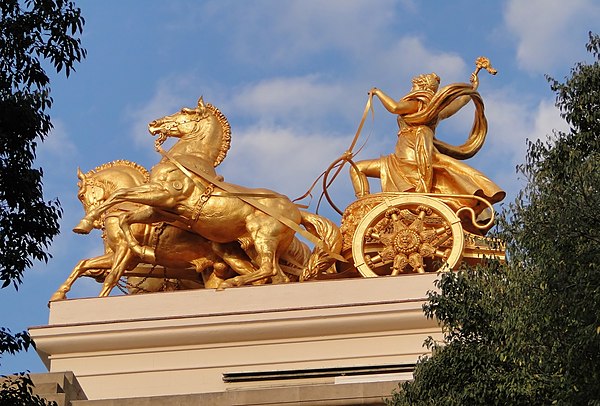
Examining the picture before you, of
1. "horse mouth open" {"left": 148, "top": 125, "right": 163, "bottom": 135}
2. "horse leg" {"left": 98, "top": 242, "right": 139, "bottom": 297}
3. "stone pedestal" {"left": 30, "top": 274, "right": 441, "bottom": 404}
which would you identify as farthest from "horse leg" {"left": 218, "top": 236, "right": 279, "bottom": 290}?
"horse mouth open" {"left": 148, "top": 125, "right": 163, "bottom": 135}

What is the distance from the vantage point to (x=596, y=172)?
16.1 metres

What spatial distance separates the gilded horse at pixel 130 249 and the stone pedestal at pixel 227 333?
0.59 meters

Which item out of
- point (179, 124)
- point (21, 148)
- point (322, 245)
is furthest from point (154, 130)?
point (21, 148)

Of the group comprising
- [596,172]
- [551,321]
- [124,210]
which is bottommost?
[551,321]

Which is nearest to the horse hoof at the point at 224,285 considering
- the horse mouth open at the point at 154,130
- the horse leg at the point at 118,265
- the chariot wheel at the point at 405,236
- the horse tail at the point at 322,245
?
the horse tail at the point at 322,245

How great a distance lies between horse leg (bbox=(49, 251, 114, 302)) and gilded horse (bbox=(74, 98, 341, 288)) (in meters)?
0.73

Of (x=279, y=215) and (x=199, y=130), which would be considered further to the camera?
(x=199, y=130)

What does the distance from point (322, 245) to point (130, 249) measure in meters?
2.90

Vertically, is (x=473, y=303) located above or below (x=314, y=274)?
below

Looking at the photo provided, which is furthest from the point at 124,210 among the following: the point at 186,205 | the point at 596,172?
the point at 596,172

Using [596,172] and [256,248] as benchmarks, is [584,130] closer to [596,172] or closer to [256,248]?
[596,172]

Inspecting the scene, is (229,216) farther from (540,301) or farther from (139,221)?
(540,301)

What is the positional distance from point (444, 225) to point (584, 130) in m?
9.85

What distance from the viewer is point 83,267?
28266 millimetres
